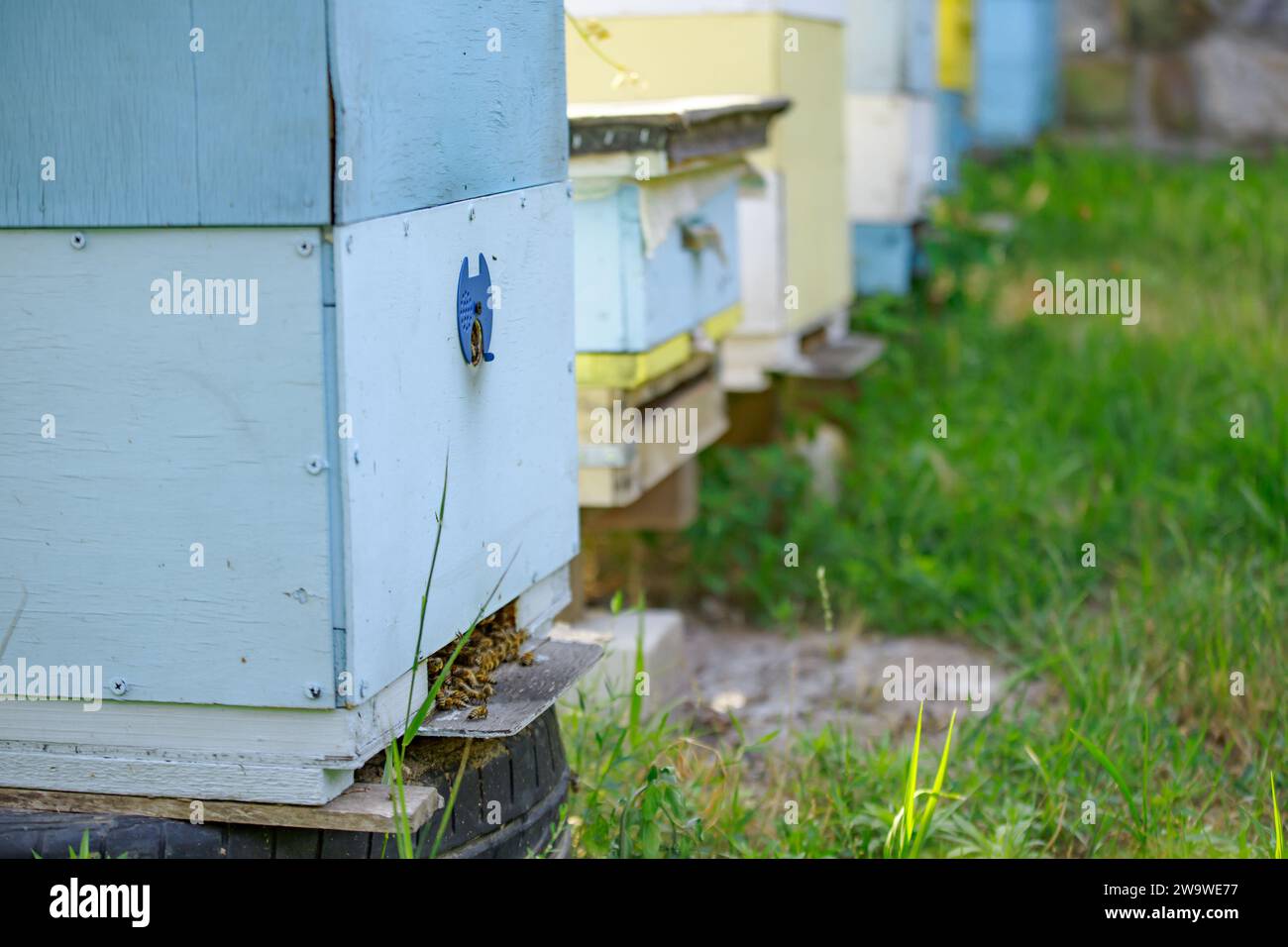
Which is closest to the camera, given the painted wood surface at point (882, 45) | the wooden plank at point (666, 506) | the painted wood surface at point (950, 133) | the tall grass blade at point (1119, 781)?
the tall grass blade at point (1119, 781)

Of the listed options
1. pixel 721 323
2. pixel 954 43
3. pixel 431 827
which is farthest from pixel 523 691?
pixel 954 43

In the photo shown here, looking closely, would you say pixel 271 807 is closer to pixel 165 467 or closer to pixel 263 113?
pixel 165 467

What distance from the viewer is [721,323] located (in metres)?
3.53

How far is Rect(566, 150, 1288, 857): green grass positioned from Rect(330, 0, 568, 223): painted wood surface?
0.99 metres

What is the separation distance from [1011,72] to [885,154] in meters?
4.60

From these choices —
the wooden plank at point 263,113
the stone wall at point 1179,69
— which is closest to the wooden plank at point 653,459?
the wooden plank at point 263,113

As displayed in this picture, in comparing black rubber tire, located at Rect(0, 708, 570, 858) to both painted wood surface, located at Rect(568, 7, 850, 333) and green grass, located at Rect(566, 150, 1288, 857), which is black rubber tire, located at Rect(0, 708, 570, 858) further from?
painted wood surface, located at Rect(568, 7, 850, 333)

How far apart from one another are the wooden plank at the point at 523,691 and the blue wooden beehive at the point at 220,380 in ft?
0.34

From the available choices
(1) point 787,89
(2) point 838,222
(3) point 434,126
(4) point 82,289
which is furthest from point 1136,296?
(4) point 82,289

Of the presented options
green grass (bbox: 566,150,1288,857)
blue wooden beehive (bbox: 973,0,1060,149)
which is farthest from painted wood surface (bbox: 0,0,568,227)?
blue wooden beehive (bbox: 973,0,1060,149)

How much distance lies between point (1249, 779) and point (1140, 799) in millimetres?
263

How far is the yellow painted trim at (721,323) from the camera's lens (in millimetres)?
3434

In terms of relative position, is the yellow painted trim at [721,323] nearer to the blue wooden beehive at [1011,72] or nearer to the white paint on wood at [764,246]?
the white paint on wood at [764,246]

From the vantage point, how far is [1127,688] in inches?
125
